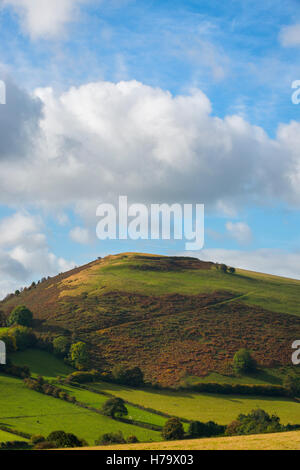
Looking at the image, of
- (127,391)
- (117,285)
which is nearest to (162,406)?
(127,391)

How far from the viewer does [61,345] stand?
4001 inches

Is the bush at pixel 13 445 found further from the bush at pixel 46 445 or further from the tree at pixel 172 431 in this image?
the tree at pixel 172 431

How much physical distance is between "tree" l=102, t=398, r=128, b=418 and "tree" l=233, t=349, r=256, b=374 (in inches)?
1364

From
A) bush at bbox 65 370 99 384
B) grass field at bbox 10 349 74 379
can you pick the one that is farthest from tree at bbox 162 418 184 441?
grass field at bbox 10 349 74 379

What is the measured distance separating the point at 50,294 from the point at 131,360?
49915 mm

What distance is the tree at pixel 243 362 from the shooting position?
97.2m

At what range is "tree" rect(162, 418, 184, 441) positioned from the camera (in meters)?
60.4

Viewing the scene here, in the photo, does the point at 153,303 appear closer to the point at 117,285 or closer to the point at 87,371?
the point at 117,285

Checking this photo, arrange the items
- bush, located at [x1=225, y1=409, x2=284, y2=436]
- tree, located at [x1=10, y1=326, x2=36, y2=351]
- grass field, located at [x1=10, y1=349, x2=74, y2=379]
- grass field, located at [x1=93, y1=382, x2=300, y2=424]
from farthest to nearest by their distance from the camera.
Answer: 1. tree, located at [x1=10, y1=326, x2=36, y2=351]
2. grass field, located at [x1=10, y1=349, x2=74, y2=379]
3. grass field, located at [x1=93, y1=382, x2=300, y2=424]
4. bush, located at [x1=225, y1=409, x2=284, y2=436]

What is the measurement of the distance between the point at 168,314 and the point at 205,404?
40747 mm

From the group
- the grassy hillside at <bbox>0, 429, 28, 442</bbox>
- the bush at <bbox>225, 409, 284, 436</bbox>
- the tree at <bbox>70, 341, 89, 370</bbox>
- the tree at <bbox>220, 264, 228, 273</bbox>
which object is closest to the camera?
the grassy hillside at <bbox>0, 429, 28, 442</bbox>

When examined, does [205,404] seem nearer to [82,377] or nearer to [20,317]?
[82,377]

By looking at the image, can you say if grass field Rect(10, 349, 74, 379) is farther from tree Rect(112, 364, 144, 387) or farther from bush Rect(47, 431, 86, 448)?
bush Rect(47, 431, 86, 448)

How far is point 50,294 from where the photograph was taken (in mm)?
142000
